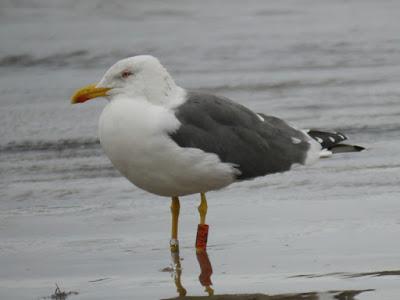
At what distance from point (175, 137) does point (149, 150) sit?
18cm

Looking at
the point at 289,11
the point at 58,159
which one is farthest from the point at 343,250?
the point at 289,11

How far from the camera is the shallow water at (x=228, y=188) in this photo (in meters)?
6.29

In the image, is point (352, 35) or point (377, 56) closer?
point (377, 56)

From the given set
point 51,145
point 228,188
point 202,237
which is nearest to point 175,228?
point 202,237

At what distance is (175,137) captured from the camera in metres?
6.68

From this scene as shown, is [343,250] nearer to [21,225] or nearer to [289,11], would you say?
[21,225]

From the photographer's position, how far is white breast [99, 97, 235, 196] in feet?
21.7

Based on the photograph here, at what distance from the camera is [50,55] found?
1634cm

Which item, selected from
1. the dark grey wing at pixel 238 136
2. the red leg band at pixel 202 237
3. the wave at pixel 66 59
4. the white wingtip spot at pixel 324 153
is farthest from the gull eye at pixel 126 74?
the wave at pixel 66 59

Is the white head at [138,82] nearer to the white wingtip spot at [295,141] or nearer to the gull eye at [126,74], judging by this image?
the gull eye at [126,74]

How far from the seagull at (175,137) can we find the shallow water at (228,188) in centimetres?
39

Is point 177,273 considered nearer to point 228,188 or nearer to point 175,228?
point 175,228

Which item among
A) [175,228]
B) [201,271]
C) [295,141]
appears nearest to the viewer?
[201,271]

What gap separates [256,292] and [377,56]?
9136 millimetres
